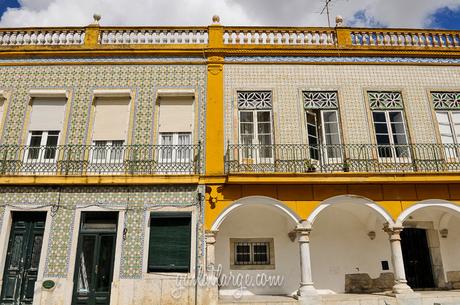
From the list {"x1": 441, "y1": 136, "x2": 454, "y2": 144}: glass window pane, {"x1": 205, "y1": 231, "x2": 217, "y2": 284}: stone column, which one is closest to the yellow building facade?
{"x1": 205, "y1": 231, "x2": 217, "y2": 284}: stone column

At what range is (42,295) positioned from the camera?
7770mm

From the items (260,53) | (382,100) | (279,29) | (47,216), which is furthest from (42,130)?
(382,100)

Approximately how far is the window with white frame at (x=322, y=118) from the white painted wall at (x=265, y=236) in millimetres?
2241

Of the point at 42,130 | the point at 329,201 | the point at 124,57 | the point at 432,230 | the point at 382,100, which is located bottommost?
the point at 432,230

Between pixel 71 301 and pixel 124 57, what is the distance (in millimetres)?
6296

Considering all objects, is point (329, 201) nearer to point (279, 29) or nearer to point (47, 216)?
point (279, 29)

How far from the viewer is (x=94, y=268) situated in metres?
8.15

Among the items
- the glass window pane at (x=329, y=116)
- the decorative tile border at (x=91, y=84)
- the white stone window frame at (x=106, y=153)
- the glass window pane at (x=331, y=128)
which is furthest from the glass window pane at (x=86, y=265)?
the glass window pane at (x=329, y=116)

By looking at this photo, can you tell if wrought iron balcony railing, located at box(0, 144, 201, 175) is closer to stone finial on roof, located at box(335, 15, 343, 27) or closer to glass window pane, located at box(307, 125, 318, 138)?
glass window pane, located at box(307, 125, 318, 138)

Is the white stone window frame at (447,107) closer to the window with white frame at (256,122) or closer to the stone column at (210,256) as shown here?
the window with white frame at (256,122)

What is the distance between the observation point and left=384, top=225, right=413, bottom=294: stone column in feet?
26.4

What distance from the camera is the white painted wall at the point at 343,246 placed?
9.33 metres

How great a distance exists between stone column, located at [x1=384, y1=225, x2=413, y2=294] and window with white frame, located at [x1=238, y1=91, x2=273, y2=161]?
3.45 m

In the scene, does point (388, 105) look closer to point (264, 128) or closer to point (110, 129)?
point (264, 128)
